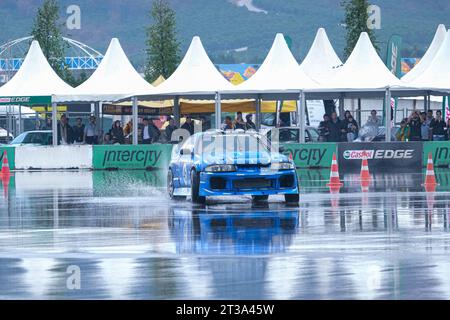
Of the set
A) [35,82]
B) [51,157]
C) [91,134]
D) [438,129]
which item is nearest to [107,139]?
[91,134]

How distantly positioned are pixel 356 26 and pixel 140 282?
1939 inches

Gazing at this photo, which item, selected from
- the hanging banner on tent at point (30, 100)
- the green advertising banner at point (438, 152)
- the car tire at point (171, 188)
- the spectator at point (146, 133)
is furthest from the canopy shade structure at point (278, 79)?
the car tire at point (171, 188)

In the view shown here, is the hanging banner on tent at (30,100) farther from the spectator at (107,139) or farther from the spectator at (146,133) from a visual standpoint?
the spectator at (146,133)

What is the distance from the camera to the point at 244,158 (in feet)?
70.6

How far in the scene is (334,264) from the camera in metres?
12.5

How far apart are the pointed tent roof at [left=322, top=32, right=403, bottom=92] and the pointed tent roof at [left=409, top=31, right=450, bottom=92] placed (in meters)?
0.89

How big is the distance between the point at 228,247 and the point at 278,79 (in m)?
27.4

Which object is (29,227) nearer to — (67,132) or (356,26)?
(67,132)

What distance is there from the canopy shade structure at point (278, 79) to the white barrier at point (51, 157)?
205 inches

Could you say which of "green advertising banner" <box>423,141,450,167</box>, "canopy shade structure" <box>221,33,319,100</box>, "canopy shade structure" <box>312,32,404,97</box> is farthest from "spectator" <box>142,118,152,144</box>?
"green advertising banner" <box>423,141,450,167</box>

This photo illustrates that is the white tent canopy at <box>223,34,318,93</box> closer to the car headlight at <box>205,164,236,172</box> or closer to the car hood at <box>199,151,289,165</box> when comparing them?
the car hood at <box>199,151,289,165</box>

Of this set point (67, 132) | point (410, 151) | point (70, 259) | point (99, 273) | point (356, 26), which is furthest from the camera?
point (356, 26)

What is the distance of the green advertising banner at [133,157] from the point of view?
40781 millimetres
